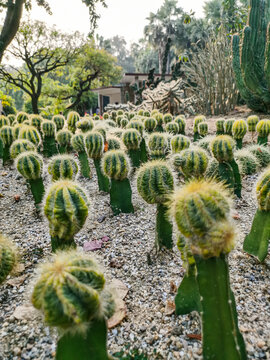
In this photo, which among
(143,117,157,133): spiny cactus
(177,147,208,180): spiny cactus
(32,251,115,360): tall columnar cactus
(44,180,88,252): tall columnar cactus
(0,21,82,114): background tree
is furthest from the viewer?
(0,21,82,114): background tree

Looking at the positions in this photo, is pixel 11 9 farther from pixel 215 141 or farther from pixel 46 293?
pixel 46 293

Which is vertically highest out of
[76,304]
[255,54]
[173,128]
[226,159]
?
[255,54]

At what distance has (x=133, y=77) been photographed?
21516 mm

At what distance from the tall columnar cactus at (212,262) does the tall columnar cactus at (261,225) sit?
0.79 meters

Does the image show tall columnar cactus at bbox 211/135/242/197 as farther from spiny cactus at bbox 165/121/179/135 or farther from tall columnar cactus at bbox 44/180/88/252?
spiny cactus at bbox 165/121/179/135

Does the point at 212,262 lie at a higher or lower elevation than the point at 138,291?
higher

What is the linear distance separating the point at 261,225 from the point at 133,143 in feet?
6.53

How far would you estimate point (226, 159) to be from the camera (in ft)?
8.52

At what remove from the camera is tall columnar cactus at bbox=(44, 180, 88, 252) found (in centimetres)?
136

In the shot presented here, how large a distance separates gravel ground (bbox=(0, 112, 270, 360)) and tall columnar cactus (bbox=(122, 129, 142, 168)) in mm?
967

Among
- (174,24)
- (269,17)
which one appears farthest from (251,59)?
(174,24)

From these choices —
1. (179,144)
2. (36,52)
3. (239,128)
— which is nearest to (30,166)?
(179,144)

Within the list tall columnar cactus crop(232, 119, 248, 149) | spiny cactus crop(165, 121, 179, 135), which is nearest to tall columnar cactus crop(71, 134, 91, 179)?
spiny cactus crop(165, 121, 179, 135)

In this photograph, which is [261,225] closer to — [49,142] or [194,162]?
[194,162]
